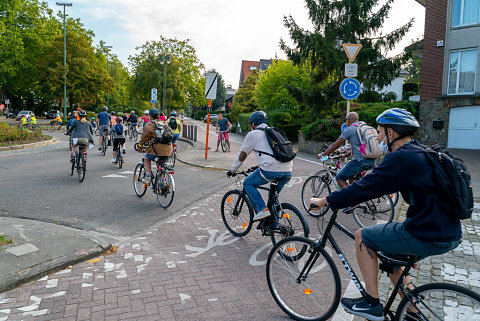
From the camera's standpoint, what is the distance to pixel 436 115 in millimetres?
20453

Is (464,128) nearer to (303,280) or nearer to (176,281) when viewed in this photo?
(303,280)

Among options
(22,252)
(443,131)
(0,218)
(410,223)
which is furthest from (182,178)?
(443,131)

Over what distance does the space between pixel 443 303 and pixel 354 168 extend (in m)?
4.15

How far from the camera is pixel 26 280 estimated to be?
13.6ft

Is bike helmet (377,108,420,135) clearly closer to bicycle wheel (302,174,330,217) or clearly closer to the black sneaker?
the black sneaker

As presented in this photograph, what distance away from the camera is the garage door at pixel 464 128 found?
19016 mm

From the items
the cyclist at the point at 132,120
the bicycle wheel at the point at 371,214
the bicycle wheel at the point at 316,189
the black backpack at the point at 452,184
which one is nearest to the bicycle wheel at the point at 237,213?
the bicycle wheel at the point at 316,189

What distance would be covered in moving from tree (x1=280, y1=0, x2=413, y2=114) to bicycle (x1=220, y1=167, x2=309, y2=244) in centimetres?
1884

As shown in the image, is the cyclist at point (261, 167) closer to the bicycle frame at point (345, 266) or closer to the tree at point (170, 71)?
the bicycle frame at point (345, 266)

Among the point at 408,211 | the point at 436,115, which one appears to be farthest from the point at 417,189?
the point at 436,115

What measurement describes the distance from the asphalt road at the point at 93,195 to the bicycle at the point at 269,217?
4.82 ft

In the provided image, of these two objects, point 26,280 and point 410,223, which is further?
point 26,280

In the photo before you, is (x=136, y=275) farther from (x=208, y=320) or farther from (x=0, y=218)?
(x=0, y=218)

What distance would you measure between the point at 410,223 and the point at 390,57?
76.5ft
